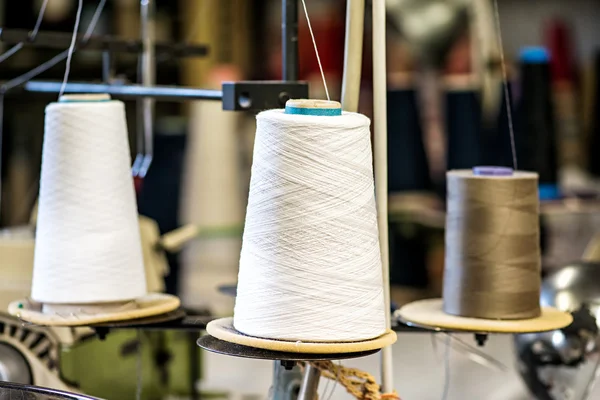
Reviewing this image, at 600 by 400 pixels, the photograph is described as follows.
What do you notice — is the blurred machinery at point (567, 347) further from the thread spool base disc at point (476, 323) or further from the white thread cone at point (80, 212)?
the white thread cone at point (80, 212)

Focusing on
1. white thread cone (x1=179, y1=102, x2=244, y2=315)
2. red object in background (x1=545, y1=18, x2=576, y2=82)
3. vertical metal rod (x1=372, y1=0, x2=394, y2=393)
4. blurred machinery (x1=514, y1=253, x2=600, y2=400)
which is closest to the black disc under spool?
vertical metal rod (x1=372, y1=0, x2=394, y2=393)

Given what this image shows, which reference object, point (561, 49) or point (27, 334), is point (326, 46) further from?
point (27, 334)

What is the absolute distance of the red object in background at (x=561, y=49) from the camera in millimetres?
4820

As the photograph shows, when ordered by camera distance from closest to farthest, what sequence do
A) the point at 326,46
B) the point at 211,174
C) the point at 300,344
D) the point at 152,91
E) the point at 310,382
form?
the point at 300,344 < the point at 310,382 < the point at 152,91 < the point at 211,174 < the point at 326,46

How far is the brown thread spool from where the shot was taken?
45.4 inches

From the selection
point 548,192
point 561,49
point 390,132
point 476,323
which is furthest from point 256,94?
point 561,49

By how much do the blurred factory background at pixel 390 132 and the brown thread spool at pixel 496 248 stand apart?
60 centimetres

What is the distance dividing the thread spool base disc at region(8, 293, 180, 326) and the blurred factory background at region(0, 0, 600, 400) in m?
0.37

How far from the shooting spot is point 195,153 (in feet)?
11.1

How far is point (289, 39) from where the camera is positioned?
121cm

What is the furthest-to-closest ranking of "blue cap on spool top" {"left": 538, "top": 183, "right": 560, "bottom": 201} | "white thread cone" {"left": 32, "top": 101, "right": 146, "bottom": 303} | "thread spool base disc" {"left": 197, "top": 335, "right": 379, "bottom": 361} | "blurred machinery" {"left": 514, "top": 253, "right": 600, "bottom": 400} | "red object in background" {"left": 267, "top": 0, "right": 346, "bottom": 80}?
"red object in background" {"left": 267, "top": 0, "right": 346, "bottom": 80} < "blue cap on spool top" {"left": 538, "top": 183, "right": 560, "bottom": 201} < "blurred machinery" {"left": 514, "top": 253, "right": 600, "bottom": 400} < "white thread cone" {"left": 32, "top": 101, "right": 146, "bottom": 303} < "thread spool base disc" {"left": 197, "top": 335, "right": 379, "bottom": 361}

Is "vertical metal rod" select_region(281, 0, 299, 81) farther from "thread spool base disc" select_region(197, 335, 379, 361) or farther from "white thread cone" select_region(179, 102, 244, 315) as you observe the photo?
"white thread cone" select_region(179, 102, 244, 315)

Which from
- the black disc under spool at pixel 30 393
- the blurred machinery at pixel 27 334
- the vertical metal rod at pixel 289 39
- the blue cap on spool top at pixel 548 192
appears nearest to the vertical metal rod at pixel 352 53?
the vertical metal rod at pixel 289 39

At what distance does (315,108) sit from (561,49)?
13.8 feet
